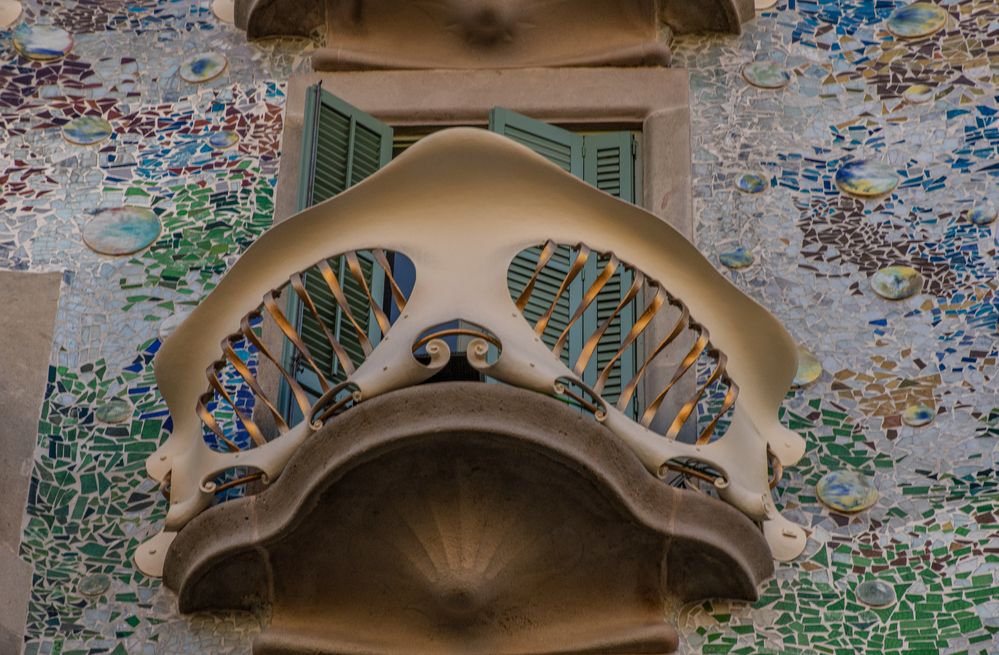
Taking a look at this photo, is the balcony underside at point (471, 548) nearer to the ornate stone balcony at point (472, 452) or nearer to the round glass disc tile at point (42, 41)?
the ornate stone balcony at point (472, 452)

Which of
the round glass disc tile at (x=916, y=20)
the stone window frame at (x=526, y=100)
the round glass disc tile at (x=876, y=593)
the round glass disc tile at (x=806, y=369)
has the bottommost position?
the round glass disc tile at (x=876, y=593)

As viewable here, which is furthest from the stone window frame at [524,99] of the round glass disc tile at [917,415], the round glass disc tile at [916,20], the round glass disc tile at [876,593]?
the round glass disc tile at [876,593]

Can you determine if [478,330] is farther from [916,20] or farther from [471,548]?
[916,20]

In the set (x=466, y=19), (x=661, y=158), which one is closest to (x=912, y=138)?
(x=661, y=158)

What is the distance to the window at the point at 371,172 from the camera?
9.77m

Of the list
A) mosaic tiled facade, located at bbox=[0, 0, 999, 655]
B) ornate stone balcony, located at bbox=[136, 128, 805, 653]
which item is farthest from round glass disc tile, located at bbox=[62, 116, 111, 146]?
ornate stone balcony, located at bbox=[136, 128, 805, 653]

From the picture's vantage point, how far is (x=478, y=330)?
367 inches

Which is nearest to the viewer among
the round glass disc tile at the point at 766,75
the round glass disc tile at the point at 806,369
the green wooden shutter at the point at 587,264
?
the round glass disc tile at the point at 806,369

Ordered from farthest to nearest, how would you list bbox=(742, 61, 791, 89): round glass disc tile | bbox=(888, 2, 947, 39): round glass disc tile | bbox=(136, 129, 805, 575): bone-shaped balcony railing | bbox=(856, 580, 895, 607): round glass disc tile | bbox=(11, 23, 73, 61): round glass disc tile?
bbox=(11, 23, 73, 61): round glass disc tile
bbox=(888, 2, 947, 39): round glass disc tile
bbox=(742, 61, 791, 89): round glass disc tile
bbox=(856, 580, 895, 607): round glass disc tile
bbox=(136, 129, 805, 575): bone-shaped balcony railing

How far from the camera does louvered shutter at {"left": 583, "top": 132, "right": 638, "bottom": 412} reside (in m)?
9.77

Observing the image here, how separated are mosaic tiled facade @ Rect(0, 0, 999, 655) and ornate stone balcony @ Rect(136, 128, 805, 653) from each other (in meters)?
0.22

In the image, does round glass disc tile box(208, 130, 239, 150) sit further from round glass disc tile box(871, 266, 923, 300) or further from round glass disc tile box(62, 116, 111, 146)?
round glass disc tile box(871, 266, 923, 300)

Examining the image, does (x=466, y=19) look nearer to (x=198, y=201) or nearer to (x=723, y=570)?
(x=198, y=201)

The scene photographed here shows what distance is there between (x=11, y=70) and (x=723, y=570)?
3.71 metres
